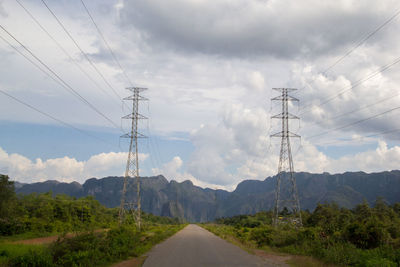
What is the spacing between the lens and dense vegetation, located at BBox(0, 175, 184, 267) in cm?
1500

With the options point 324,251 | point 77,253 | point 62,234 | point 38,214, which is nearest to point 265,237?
point 324,251

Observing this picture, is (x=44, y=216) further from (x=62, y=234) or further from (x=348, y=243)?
(x=348, y=243)

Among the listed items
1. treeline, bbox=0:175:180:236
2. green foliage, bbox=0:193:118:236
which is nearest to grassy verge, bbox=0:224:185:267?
treeline, bbox=0:175:180:236

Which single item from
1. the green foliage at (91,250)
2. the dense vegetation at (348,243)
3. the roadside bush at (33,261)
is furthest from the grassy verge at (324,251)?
the roadside bush at (33,261)

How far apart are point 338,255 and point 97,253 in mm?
12038

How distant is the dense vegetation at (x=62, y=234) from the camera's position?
1500cm

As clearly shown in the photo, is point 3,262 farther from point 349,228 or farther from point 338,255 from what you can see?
point 349,228

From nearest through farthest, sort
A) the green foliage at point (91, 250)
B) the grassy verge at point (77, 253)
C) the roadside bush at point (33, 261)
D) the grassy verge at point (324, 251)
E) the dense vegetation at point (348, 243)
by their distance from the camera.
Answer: the roadside bush at point (33, 261) → the grassy verge at point (77, 253) → the green foliage at point (91, 250) → the grassy verge at point (324, 251) → the dense vegetation at point (348, 243)

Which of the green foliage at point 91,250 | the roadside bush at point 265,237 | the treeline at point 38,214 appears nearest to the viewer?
the green foliage at point 91,250

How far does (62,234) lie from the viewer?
1661 cm

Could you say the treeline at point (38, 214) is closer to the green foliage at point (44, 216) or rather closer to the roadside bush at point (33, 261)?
the green foliage at point (44, 216)

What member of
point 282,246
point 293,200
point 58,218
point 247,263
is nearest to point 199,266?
point 247,263

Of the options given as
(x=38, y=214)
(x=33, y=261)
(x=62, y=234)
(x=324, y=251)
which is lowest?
(x=38, y=214)

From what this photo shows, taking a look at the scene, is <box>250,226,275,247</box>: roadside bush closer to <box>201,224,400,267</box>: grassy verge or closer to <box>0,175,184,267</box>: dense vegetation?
<box>201,224,400,267</box>: grassy verge
